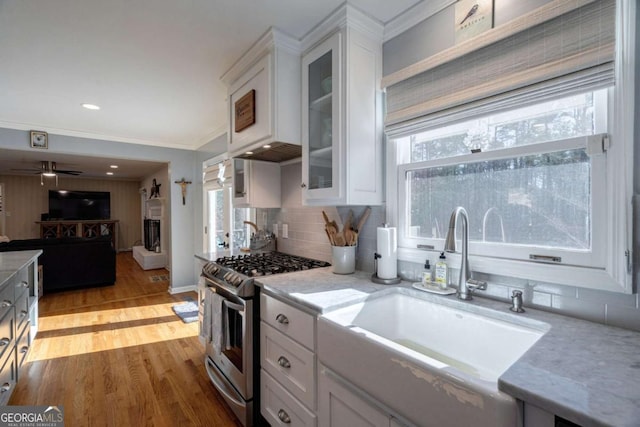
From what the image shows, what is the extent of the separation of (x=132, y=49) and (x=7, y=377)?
226 centimetres

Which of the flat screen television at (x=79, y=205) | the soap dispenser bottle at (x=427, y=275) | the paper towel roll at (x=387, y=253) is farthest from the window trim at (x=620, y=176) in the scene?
the flat screen television at (x=79, y=205)

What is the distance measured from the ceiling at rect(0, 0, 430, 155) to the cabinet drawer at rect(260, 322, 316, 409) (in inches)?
70.0

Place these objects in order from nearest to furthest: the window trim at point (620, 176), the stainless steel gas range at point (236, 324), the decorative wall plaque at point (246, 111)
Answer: the window trim at point (620, 176)
the stainless steel gas range at point (236, 324)
the decorative wall plaque at point (246, 111)

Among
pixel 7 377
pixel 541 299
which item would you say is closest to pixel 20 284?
pixel 7 377

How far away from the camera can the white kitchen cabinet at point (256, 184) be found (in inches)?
104

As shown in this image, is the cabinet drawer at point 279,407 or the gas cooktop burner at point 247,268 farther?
the gas cooktop burner at point 247,268

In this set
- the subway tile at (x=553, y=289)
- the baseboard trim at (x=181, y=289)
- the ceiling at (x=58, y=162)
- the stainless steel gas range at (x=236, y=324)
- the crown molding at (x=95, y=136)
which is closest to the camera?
the subway tile at (x=553, y=289)

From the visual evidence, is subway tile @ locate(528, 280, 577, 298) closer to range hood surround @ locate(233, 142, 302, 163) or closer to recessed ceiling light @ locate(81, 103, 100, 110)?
range hood surround @ locate(233, 142, 302, 163)

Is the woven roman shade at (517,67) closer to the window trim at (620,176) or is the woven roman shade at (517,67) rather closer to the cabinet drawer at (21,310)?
the window trim at (620,176)

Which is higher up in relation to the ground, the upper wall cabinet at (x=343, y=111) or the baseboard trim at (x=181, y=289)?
the upper wall cabinet at (x=343, y=111)

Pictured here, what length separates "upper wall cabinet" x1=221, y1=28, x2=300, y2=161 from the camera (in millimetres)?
1912

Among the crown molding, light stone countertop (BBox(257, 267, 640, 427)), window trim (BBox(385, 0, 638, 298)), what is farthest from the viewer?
the crown molding

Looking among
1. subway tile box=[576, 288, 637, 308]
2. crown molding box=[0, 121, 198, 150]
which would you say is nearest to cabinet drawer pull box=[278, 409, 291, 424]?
subway tile box=[576, 288, 637, 308]

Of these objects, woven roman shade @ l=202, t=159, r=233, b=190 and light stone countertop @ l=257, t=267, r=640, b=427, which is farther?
woven roman shade @ l=202, t=159, r=233, b=190
